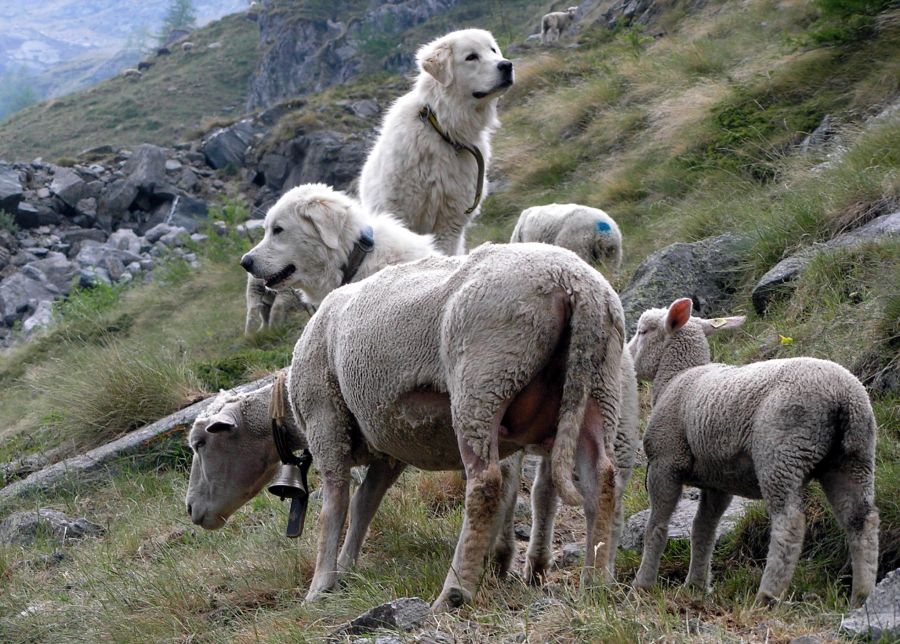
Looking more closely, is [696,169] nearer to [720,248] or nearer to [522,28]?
[720,248]

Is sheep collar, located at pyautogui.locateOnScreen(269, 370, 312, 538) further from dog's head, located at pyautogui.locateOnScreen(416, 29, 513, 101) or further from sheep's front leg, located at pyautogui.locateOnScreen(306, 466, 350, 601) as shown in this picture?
dog's head, located at pyautogui.locateOnScreen(416, 29, 513, 101)

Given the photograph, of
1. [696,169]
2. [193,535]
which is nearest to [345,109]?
[696,169]

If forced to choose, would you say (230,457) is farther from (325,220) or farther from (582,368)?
(582,368)

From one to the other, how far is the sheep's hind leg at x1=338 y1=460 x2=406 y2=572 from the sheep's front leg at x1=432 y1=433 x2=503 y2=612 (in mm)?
1309

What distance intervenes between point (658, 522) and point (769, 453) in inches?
27.0

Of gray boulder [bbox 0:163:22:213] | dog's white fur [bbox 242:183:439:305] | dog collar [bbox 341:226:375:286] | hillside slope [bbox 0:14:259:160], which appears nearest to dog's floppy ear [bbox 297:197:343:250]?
dog's white fur [bbox 242:183:439:305]

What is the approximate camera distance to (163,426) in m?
9.07

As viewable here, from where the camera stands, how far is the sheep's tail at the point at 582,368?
4.14m

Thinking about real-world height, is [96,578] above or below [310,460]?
below

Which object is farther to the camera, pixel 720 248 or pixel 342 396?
pixel 720 248

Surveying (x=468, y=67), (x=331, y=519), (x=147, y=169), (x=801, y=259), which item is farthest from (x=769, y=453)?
(x=147, y=169)

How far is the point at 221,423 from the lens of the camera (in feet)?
19.1

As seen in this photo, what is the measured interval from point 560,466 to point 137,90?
220 ft

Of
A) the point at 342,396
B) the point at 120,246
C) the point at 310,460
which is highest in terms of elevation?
the point at 342,396
